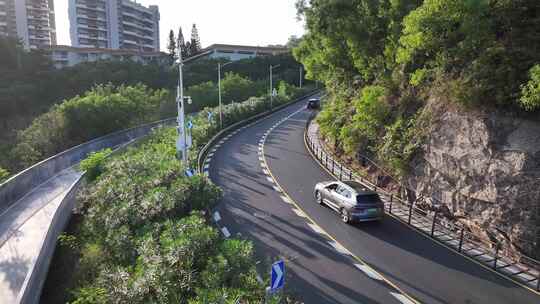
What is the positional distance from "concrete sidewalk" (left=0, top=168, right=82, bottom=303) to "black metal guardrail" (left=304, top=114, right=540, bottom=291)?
44.5 ft

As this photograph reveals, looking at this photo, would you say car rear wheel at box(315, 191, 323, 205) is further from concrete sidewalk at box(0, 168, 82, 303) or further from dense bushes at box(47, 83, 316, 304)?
concrete sidewalk at box(0, 168, 82, 303)

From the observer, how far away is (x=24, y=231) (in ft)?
49.5

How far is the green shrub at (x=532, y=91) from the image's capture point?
436 inches

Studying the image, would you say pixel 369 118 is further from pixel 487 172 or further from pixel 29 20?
pixel 29 20

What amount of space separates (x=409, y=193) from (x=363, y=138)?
4875 millimetres

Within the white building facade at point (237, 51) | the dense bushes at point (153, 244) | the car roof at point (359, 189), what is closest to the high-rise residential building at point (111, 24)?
the white building facade at point (237, 51)

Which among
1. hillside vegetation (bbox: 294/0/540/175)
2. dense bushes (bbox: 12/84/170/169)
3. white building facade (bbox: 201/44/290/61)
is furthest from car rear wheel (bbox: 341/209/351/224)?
white building facade (bbox: 201/44/290/61)

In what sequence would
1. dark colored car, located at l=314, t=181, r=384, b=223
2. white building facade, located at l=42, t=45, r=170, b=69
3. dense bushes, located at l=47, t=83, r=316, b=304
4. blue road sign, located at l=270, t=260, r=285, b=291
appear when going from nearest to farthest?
1. blue road sign, located at l=270, t=260, r=285, b=291
2. dense bushes, located at l=47, t=83, r=316, b=304
3. dark colored car, located at l=314, t=181, r=384, b=223
4. white building facade, located at l=42, t=45, r=170, b=69

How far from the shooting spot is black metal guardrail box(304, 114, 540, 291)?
11.6 metres

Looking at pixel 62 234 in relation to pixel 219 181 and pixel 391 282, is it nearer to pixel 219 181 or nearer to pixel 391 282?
pixel 219 181

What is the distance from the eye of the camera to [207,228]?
10.1 metres

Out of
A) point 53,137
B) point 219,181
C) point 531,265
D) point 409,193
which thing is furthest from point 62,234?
point 53,137

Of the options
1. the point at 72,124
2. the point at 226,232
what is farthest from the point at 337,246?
the point at 72,124

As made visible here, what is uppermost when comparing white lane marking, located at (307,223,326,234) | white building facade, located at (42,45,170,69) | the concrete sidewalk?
white building facade, located at (42,45,170,69)
